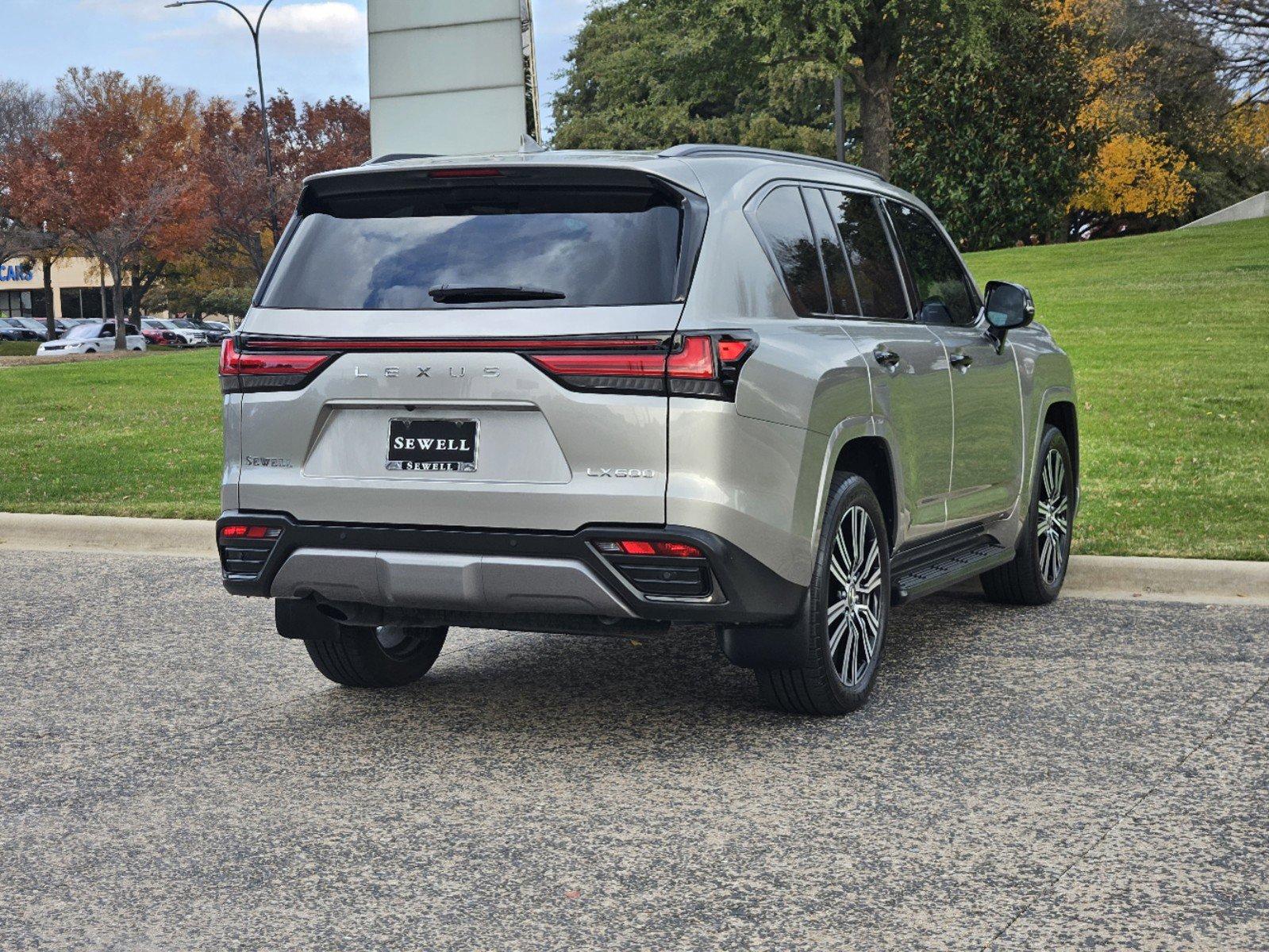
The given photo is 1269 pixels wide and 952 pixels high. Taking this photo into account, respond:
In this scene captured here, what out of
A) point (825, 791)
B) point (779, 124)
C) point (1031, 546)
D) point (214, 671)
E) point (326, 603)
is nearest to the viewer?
point (825, 791)

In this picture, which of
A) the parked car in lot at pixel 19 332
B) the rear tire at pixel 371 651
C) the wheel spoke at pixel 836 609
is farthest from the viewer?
the parked car in lot at pixel 19 332

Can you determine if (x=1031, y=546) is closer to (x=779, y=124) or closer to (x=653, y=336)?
(x=653, y=336)

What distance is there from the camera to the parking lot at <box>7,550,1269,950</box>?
3.87 meters

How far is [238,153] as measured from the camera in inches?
2302

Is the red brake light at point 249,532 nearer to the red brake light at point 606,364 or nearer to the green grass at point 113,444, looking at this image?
the red brake light at point 606,364

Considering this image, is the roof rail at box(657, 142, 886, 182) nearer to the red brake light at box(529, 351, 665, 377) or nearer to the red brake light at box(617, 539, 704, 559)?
the red brake light at box(529, 351, 665, 377)

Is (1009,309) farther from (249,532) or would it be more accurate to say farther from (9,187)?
(9,187)

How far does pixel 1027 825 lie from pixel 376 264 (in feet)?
9.08

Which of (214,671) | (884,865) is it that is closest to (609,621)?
(884,865)

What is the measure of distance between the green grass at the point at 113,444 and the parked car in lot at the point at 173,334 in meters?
39.4

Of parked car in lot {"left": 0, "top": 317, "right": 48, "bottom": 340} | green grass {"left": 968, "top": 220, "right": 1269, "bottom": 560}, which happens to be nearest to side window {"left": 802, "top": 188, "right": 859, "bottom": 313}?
green grass {"left": 968, "top": 220, "right": 1269, "bottom": 560}

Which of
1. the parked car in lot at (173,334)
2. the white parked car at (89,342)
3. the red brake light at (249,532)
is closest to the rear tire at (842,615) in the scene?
the red brake light at (249,532)

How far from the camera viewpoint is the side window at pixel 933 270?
6.88m

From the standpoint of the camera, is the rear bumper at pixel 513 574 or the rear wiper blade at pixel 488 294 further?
the rear wiper blade at pixel 488 294
